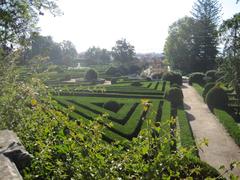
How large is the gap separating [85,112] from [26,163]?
12313 millimetres

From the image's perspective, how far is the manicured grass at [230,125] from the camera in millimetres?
12619

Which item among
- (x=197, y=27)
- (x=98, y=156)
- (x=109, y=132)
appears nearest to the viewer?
(x=98, y=156)

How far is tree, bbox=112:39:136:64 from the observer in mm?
66188

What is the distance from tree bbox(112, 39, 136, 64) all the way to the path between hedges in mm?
45378

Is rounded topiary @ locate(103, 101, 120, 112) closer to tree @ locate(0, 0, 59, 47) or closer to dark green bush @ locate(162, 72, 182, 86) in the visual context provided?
tree @ locate(0, 0, 59, 47)

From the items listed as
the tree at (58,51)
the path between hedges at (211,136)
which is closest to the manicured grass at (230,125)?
Result: the path between hedges at (211,136)

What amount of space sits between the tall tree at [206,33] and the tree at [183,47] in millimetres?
926

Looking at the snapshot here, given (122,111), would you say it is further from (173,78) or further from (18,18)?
(173,78)

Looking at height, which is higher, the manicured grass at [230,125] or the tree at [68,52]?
the tree at [68,52]

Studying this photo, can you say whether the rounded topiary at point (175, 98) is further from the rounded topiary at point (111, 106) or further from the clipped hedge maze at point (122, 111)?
the rounded topiary at point (111, 106)

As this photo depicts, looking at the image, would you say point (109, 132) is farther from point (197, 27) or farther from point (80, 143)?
point (197, 27)

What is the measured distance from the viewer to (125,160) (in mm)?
2668

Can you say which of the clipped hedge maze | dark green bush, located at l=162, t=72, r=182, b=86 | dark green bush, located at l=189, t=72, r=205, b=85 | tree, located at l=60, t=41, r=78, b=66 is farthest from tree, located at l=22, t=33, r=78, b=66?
the clipped hedge maze

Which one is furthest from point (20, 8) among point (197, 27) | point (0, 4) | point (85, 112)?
point (197, 27)
